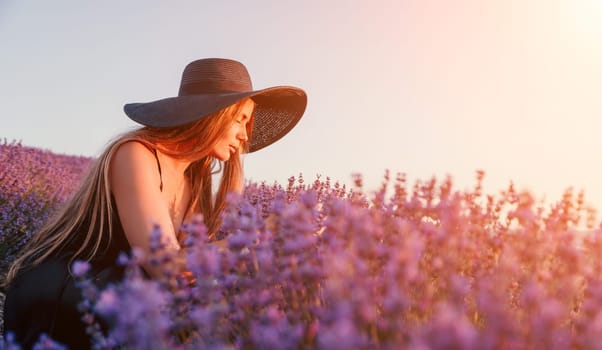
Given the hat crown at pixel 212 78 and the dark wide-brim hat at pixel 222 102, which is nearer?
the dark wide-brim hat at pixel 222 102

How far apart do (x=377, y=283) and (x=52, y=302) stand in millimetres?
1803

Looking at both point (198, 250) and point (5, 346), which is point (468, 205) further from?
point (5, 346)

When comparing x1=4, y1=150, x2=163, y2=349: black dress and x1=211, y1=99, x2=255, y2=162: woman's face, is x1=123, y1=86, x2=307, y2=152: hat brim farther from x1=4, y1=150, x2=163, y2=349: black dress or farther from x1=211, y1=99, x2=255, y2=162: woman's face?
x1=4, y1=150, x2=163, y2=349: black dress

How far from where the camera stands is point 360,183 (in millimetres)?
2111

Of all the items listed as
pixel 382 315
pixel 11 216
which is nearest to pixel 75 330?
pixel 382 315

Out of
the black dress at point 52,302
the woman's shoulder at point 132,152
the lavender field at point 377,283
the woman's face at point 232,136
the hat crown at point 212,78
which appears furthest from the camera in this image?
the hat crown at point 212,78

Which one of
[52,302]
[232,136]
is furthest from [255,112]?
[52,302]

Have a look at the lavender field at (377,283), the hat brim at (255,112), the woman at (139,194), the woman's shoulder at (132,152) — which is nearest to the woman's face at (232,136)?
the woman at (139,194)

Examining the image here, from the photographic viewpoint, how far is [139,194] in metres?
2.57

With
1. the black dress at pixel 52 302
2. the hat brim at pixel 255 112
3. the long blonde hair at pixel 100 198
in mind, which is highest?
the hat brim at pixel 255 112

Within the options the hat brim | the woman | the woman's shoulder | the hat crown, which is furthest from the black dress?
the hat crown

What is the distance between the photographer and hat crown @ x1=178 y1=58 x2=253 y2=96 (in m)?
3.27

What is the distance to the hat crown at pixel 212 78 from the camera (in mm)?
3271

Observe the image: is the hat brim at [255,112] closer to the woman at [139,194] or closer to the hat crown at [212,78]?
the woman at [139,194]
